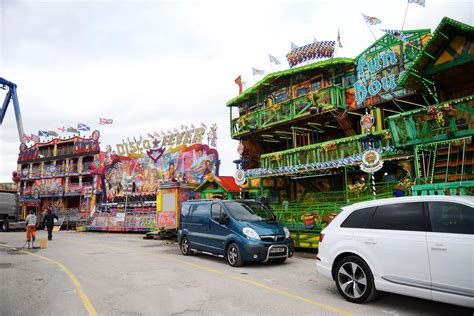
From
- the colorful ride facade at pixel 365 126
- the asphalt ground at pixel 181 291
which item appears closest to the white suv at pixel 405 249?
the asphalt ground at pixel 181 291

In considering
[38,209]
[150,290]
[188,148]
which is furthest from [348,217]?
[38,209]

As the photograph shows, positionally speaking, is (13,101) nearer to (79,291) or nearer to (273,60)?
(273,60)

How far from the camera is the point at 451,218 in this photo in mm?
4680

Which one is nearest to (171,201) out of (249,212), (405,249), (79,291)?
(249,212)

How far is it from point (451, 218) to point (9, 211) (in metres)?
34.1

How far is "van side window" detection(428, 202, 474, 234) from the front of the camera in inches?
177

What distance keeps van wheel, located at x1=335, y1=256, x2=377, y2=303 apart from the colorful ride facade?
517 centimetres

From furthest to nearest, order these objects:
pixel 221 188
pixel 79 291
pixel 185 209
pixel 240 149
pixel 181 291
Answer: pixel 240 149
pixel 221 188
pixel 185 209
pixel 79 291
pixel 181 291

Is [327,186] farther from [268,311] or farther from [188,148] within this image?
[188,148]

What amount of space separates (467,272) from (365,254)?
1435 millimetres

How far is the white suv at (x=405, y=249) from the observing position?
4.42m

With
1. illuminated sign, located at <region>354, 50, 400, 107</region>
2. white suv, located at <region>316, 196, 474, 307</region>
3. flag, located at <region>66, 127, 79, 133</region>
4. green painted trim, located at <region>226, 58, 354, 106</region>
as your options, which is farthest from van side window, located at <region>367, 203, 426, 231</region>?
flag, located at <region>66, 127, 79, 133</region>

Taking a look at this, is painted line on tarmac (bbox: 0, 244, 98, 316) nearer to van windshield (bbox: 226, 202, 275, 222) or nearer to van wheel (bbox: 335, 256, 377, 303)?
van wheel (bbox: 335, 256, 377, 303)

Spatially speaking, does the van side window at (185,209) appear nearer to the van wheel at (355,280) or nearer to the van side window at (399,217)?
the van wheel at (355,280)
